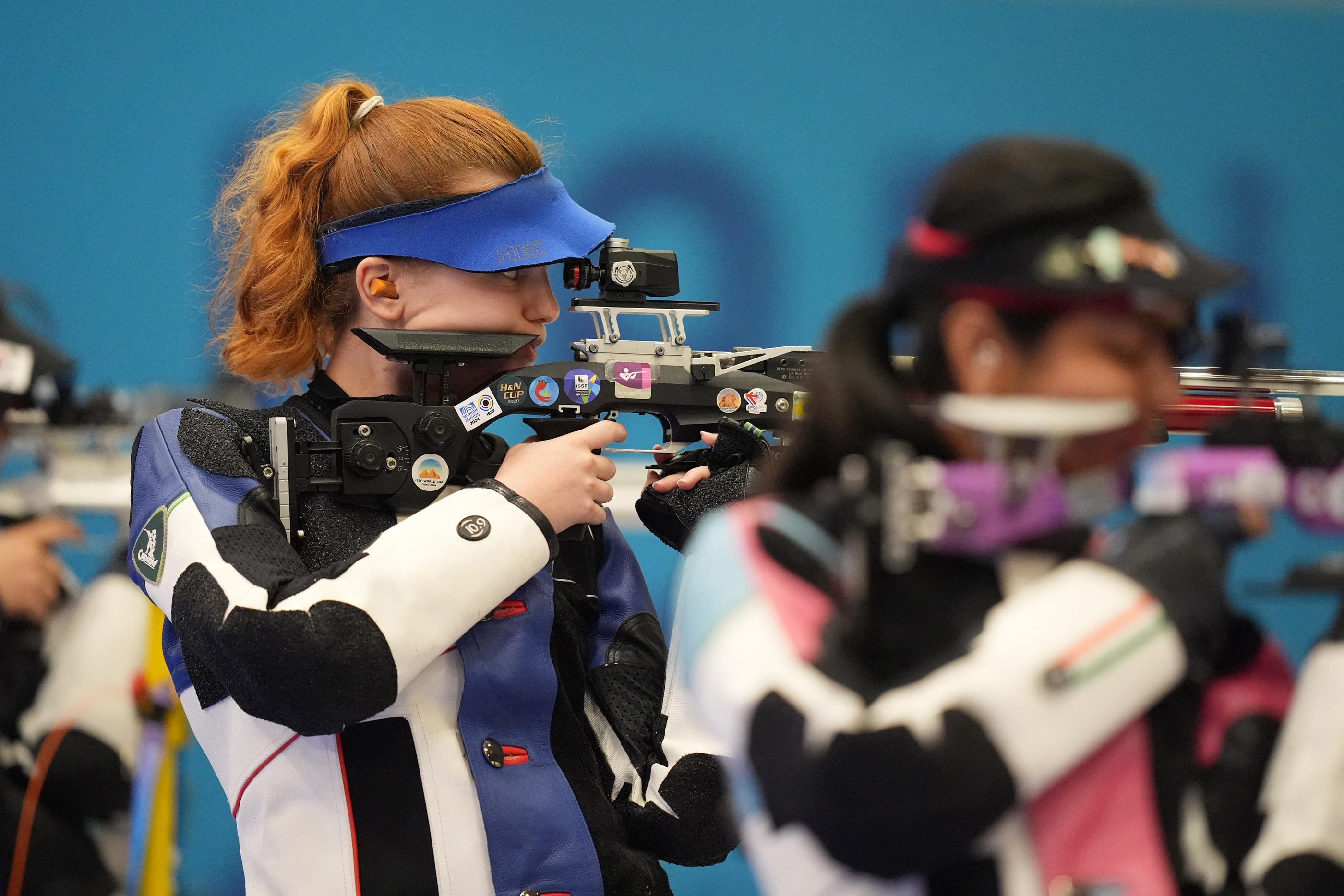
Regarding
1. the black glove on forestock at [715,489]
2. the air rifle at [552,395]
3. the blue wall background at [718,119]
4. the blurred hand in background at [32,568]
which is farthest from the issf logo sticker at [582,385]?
the blurred hand in background at [32,568]

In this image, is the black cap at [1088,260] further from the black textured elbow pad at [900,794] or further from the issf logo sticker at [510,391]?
the issf logo sticker at [510,391]

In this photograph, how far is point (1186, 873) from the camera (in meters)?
0.60

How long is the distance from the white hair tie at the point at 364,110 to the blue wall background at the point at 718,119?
0.37 meters

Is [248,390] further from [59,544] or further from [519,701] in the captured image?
[519,701]

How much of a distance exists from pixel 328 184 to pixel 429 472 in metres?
0.31

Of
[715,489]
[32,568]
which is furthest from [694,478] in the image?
[32,568]

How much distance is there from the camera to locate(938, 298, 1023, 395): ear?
63cm

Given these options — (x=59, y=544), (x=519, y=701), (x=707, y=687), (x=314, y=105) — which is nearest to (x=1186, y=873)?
(x=707, y=687)

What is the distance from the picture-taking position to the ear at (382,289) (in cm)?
119

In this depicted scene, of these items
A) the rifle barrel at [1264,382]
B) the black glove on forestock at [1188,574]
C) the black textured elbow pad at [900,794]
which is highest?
the rifle barrel at [1264,382]

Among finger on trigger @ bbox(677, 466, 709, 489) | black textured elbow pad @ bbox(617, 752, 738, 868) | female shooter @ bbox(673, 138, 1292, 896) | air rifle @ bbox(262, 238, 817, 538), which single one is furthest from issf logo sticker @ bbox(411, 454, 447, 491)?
female shooter @ bbox(673, 138, 1292, 896)

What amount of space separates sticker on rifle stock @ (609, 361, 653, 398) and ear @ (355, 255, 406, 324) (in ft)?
0.71

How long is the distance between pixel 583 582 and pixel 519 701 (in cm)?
19

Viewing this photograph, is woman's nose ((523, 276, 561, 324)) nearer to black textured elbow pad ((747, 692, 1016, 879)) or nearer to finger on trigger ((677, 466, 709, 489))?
finger on trigger ((677, 466, 709, 489))
